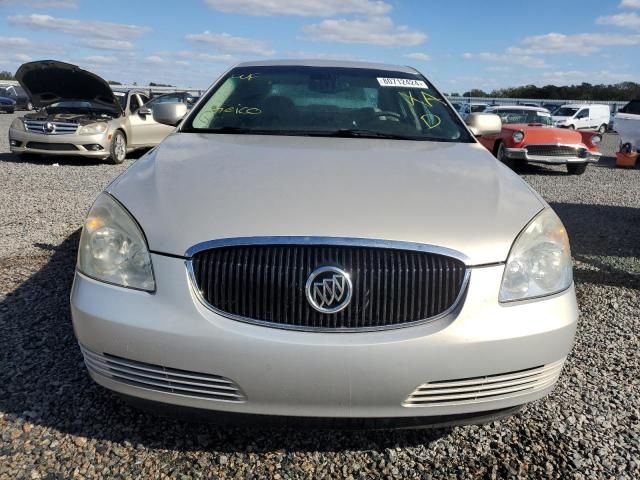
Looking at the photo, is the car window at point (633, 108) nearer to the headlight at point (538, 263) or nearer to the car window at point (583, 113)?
the car window at point (583, 113)

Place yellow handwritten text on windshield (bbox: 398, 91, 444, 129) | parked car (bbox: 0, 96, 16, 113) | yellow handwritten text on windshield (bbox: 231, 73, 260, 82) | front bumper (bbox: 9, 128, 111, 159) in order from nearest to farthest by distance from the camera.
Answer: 1. yellow handwritten text on windshield (bbox: 398, 91, 444, 129)
2. yellow handwritten text on windshield (bbox: 231, 73, 260, 82)
3. front bumper (bbox: 9, 128, 111, 159)
4. parked car (bbox: 0, 96, 16, 113)

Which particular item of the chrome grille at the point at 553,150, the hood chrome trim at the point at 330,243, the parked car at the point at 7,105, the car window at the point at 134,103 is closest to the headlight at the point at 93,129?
the car window at the point at 134,103

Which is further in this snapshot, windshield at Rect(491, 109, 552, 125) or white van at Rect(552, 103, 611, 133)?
white van at Rect(552, 103, 611, 133)

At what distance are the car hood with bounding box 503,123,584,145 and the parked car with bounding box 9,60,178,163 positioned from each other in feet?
22.6

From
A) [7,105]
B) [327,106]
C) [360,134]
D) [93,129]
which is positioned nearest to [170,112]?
[327,106]

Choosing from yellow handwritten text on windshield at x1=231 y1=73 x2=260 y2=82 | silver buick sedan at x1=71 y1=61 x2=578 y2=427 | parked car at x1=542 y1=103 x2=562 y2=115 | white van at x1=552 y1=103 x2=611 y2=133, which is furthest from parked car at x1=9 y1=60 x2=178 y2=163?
parked car at x1=542 y1=103 x2=562 y2=115

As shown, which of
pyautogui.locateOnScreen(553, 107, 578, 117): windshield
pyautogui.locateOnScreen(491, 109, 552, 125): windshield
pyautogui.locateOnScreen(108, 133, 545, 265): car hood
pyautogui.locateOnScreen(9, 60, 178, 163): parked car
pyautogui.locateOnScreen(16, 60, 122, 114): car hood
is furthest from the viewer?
pyautogui.locateOnScreen(553, 107, 578, 117): windshield

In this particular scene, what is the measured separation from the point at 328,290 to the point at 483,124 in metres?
2.41

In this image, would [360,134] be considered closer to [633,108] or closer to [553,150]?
[553,150]

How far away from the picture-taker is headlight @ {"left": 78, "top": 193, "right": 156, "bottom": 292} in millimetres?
1835

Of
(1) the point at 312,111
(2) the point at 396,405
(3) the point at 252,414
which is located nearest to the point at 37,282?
(1) the point at 312,111

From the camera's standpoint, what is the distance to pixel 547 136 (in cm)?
1084

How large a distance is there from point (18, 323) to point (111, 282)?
1632 mm

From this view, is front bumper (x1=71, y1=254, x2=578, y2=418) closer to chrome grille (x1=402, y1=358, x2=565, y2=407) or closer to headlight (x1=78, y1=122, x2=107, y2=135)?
chrome grille (x1=402, y1=358, x2=565, y2=407)
